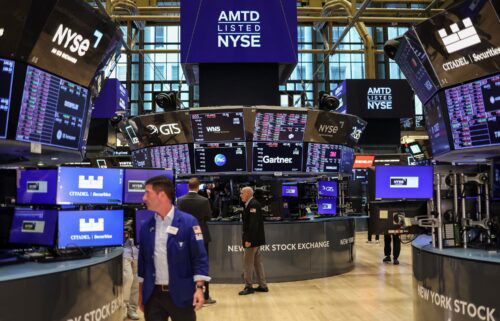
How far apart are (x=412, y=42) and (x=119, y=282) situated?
3.76m

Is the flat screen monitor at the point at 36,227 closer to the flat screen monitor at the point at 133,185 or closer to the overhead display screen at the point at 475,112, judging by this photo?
the flat screen monitor at the point at 133,185

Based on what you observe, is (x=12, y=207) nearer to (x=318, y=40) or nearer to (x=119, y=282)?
(x=119, y=282)

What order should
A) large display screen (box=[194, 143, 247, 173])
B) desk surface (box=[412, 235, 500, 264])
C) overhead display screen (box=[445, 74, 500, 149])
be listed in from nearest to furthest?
1. desk surface (box=[412, 235, 500, 264])
2. overhead display screen (box=[445, 74, 500, 149])
3. large display screen (box=[194, 143, 247, 173])

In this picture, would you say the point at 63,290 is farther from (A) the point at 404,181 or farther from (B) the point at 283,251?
(B) the point at 283,251

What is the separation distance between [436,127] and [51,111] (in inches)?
155

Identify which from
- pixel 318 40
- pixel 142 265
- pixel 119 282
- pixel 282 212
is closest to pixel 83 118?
pixel 119 282

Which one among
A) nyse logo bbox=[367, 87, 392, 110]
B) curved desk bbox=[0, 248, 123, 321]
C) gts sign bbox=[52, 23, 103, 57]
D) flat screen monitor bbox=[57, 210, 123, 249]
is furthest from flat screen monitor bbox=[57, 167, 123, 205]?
nyse logo bbox=[367, 87, 392, 110]

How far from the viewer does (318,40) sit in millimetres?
28312

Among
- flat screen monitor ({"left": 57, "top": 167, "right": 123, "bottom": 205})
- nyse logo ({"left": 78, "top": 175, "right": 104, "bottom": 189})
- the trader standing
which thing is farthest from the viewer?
the trader standing

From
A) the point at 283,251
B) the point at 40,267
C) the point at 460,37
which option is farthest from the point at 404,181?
Answer: the point at 283,251

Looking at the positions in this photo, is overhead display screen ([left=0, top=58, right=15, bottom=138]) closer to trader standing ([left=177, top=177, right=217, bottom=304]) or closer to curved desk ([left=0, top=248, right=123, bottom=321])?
curved desk ([left=0, top=248, right=123, bottom=321])

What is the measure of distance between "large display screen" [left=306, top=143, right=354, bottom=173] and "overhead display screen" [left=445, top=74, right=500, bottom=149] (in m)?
4.45

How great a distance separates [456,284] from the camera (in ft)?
13.1

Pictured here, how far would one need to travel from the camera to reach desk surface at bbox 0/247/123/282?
3289mm
